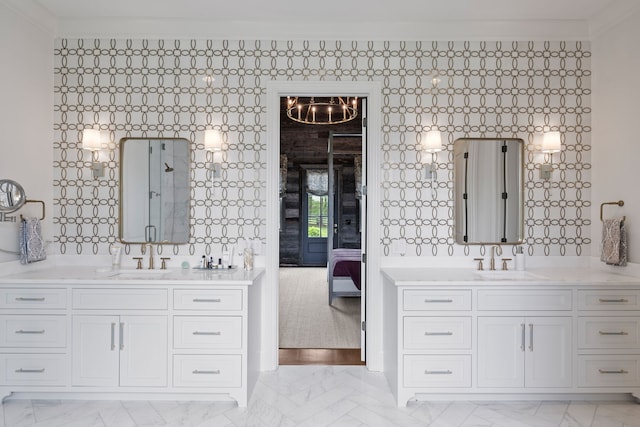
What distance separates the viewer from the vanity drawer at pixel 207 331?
2.70 metres

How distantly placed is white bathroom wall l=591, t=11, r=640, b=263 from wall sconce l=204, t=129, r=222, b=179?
3239 mm

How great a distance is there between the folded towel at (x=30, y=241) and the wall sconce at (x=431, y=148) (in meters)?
3.20

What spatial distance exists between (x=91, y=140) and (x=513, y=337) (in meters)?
3.64

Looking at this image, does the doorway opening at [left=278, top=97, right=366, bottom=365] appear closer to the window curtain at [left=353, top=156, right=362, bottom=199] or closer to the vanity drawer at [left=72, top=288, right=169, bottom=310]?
the window curtain at [left=353, top=156, right=362, bottom=199]

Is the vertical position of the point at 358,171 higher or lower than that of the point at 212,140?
higher

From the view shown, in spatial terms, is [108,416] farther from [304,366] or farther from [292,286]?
[292,286]

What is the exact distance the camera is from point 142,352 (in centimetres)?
270

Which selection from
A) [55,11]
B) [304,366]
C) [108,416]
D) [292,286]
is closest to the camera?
[108,416]

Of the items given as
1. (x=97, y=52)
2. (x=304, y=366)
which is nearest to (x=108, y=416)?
(x=304, y=366)

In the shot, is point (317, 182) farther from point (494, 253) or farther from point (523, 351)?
point (523, 351)

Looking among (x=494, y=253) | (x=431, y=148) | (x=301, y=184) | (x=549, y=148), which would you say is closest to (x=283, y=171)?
(x=301, y=184)

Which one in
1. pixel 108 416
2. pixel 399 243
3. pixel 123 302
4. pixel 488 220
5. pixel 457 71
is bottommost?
pixel 108 416

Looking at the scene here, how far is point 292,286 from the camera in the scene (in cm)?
720

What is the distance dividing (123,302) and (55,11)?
2.49 metres
